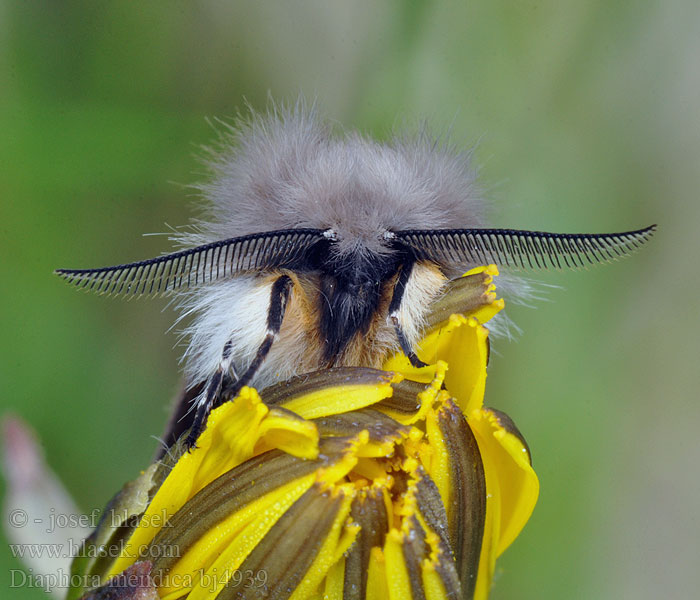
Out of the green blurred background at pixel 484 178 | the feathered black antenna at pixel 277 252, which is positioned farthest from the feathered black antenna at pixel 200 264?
the green blurred background at pixel 484 178

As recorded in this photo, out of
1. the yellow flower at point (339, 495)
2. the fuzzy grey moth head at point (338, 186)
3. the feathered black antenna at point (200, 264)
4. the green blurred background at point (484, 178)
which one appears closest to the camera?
the yellow flower at point (339, 495)

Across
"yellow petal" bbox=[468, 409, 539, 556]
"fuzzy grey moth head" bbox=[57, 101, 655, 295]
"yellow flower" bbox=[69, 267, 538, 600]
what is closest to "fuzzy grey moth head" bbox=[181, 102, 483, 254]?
"fuzzy grey moth head" bbox=[57, 101, 655, 295]

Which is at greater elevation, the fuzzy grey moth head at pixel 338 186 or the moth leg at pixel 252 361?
the fuzzy grey moth head at pixel 338 186

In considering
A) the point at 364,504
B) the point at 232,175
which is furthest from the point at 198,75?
the point at 364,504

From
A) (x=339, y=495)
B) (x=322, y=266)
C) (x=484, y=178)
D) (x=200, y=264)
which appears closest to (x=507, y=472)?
(x=339, y=495)

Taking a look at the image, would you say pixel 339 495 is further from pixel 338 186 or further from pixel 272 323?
pixel 338 186

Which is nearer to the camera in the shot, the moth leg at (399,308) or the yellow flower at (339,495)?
the yellow flower at (339,495)

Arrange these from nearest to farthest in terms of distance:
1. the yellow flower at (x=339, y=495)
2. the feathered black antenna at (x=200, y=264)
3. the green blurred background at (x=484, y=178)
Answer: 1. the yellow flower at (x=339, y=495)
2. the feathered black antenna at (x=200, y=264)
3. the green blurred background at (x=484, y=178)

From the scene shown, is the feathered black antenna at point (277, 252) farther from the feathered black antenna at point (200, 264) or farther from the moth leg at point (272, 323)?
the moth leg at point (272, 323)
